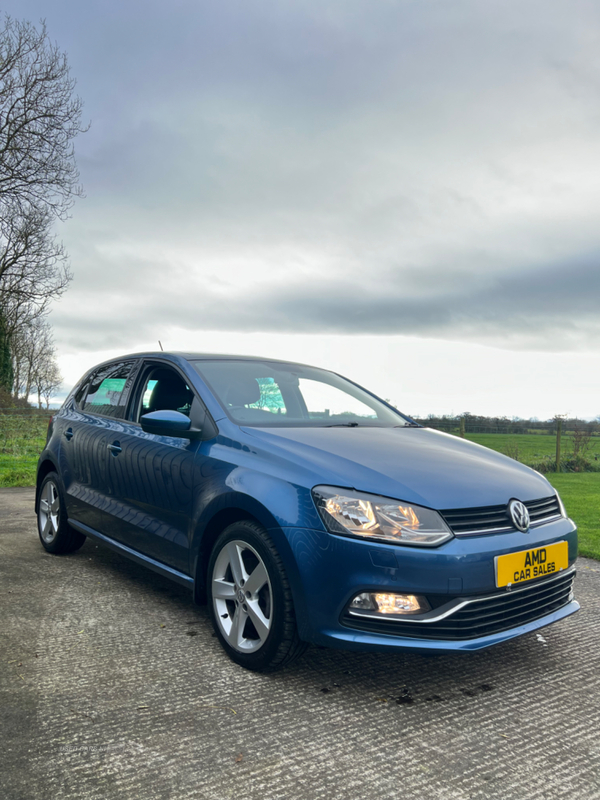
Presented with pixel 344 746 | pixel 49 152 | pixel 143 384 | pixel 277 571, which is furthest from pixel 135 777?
pixel 49 152

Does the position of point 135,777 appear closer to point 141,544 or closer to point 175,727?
point 175,727

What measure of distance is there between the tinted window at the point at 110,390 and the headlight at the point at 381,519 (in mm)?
2212

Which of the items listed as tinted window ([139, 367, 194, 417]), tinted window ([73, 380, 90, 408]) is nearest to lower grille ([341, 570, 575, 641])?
tinted window ([139, 367, 194, 417])

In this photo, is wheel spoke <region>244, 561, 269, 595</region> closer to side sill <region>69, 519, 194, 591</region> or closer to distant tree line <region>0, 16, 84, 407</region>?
side sill <region>69, 519, 194, 591</region>

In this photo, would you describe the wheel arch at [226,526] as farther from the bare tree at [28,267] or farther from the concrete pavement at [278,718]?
the bare tree at [28,267]

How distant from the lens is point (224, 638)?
3068 millimetres

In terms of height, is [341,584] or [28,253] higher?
[28,253]

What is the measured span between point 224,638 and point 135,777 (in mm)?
1003

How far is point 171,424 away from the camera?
133 inches

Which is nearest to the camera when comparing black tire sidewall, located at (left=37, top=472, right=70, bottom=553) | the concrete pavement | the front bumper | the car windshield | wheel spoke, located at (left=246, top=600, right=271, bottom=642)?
the concrete pavement

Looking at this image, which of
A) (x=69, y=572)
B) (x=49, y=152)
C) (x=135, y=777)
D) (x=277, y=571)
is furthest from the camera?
(x=49, y=152)

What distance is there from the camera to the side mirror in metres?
3.37

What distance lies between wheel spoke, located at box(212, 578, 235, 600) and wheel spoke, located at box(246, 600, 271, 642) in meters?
0.15

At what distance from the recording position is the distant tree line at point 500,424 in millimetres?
14961
